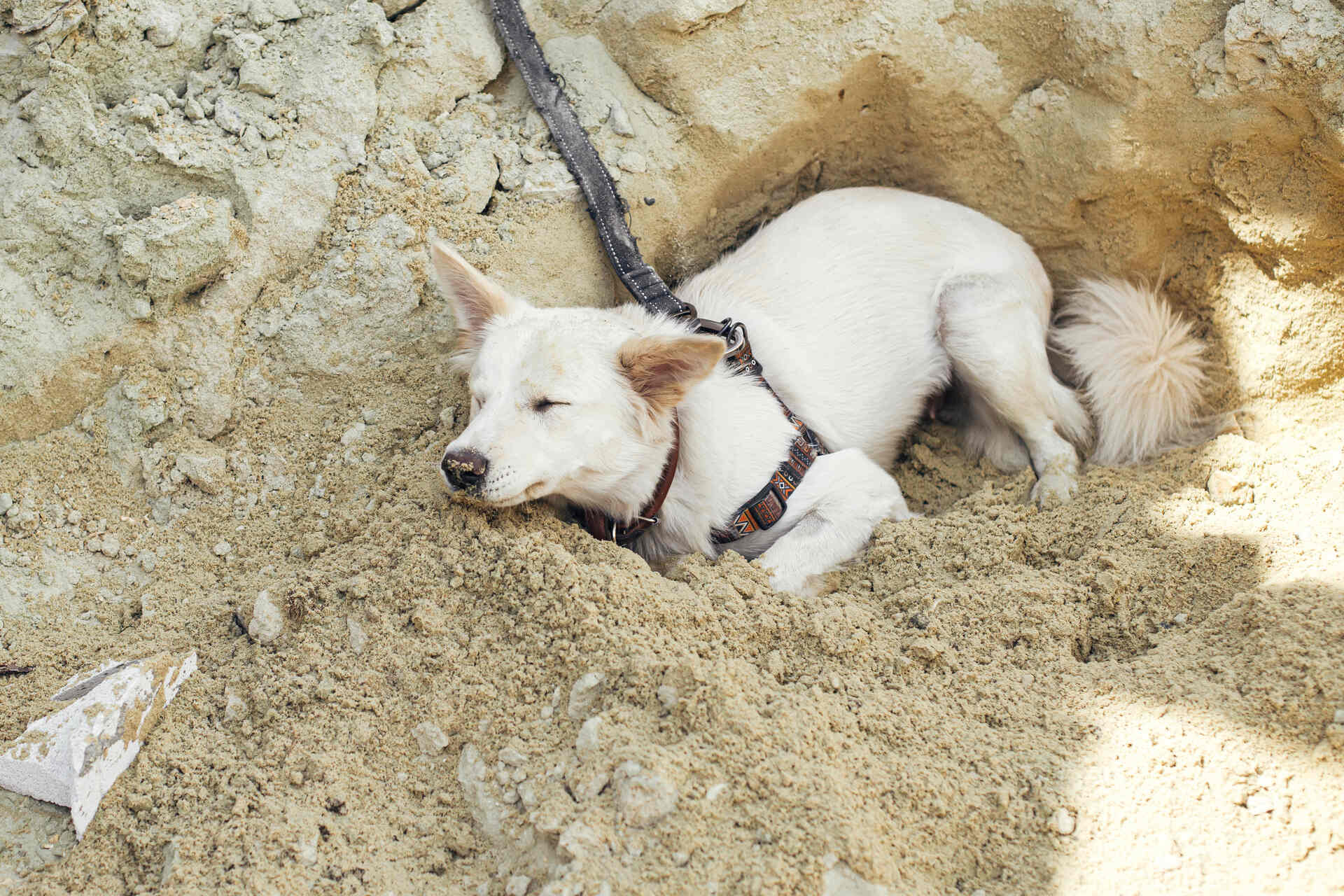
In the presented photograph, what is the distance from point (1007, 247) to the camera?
3613 millimetres

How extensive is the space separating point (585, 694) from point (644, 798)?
349mm

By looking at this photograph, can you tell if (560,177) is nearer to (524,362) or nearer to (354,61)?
(354,61)

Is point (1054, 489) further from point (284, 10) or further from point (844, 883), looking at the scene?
point (284, 10)

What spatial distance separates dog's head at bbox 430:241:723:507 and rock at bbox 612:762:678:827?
34.3 inches

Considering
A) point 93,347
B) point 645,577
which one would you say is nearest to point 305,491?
point 93,347

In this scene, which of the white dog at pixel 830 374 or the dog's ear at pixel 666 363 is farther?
the white dog at pixel 830 374

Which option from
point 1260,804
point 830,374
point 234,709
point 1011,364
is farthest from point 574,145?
point 1260,804

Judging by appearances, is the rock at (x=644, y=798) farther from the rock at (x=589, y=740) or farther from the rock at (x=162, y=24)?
the rock at (x=162, y=24)

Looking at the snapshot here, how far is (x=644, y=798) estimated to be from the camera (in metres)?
1.90

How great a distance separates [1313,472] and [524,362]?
8.30 ft

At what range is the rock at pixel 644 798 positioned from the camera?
1.90 m

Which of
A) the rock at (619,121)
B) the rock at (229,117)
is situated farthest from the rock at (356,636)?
the rock at (619,121)

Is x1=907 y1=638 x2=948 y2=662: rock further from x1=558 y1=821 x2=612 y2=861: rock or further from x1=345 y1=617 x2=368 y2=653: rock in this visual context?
x1=345 y1=617 x2=368 y2=653: rock

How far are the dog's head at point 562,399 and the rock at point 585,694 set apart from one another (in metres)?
0.57
